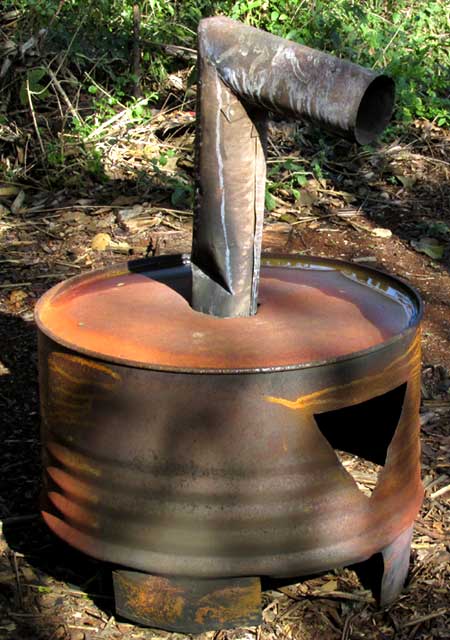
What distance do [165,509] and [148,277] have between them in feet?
2.88

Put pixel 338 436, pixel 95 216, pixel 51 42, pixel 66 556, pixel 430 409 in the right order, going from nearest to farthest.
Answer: pixel 66 556 < pixel 338 436 < pixel 430 409 < pixel 95 216 < pixel 51 42

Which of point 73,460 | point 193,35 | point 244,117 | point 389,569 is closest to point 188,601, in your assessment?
point 73,460

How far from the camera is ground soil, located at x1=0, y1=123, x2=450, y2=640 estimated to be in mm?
2535

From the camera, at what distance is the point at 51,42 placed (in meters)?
5.98

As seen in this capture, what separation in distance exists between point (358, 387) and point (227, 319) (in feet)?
1.42

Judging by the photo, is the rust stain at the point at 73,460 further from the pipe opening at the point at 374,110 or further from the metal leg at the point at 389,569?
the pipe opening at the point at 374,110

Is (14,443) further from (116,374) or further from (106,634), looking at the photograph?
(116,374)

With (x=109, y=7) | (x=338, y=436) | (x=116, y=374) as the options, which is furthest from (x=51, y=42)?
(x=116, y=374)

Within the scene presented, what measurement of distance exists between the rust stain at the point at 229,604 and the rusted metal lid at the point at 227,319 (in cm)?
57

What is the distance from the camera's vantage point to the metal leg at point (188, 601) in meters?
2.23

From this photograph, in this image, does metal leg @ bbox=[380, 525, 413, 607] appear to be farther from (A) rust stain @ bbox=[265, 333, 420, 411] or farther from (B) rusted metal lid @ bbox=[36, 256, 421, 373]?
(B) rusted metal lid @ bbox=[36, 256, 421, 373]

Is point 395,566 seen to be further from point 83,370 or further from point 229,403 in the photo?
point 83,370

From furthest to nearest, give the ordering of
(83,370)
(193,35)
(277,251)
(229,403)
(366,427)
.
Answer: (193,35)
(277,251)
(366,427)
(83,370)
(229,403)

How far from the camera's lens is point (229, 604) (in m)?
2.25
